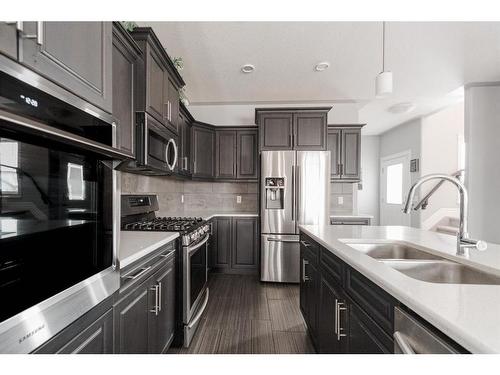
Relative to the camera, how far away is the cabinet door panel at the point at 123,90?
143cm

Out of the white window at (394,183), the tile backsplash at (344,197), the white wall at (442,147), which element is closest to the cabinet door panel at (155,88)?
the tile backsplash at (344,197)

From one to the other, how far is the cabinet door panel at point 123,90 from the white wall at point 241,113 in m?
2.43

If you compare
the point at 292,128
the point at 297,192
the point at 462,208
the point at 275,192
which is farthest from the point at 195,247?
the point at 292,128

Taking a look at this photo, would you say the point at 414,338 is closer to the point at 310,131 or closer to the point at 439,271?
the point at 439,271

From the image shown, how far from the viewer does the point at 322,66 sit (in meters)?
2.84

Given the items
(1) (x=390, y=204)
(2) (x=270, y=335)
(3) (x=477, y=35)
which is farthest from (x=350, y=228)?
(1) (x=390, y=204)

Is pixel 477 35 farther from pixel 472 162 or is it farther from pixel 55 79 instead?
pixel 55 79

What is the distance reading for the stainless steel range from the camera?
178cm

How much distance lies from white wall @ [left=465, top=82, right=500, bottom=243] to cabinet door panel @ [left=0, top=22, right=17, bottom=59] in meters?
4.72

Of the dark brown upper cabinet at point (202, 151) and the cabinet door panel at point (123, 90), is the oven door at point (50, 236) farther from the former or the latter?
the dark brown upper cabinet at point (202, 151)

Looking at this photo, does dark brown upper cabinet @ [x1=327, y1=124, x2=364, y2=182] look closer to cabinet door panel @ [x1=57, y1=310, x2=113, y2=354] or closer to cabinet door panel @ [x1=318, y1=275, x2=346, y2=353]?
cabinet door panel @ [x1=318, y1=275, x2=346, y2=353]

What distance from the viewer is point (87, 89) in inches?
35.5

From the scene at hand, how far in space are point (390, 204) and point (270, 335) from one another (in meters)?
5.16

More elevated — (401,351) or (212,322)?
(401,351)
